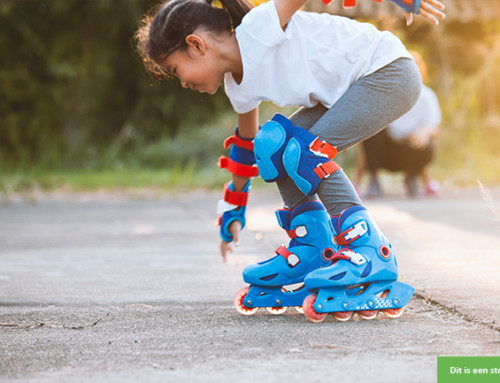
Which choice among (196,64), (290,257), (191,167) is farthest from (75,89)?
(290,257)

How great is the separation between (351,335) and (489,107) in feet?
26.3

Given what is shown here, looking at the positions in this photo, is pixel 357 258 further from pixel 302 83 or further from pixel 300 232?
pixel 302 83

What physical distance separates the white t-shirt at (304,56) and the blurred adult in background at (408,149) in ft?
11.8

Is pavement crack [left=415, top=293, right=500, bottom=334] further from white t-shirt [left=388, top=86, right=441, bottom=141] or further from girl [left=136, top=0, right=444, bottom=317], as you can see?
white t-shirt [left=388, top=86, right=441, bottom=141]

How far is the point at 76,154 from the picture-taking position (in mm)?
8531

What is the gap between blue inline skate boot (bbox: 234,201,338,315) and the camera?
1.87 m

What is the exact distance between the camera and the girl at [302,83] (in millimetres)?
1777

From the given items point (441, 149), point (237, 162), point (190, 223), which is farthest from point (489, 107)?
point (237, 162)

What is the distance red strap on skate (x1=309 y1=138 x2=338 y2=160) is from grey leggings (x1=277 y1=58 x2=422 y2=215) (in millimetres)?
32

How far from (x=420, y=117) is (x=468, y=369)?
14.5 ft

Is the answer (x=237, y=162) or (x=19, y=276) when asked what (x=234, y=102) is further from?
(x=19, y=276)

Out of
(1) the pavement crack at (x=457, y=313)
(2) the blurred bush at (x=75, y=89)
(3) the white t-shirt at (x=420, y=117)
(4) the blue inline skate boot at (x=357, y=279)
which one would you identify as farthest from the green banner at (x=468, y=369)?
(2) the blurred bush at (x=75, y=89)

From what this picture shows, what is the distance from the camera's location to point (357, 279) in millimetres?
1715

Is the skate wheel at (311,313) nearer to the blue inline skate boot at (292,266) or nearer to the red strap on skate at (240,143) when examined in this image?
the blue inline skate boot at (292,266)
